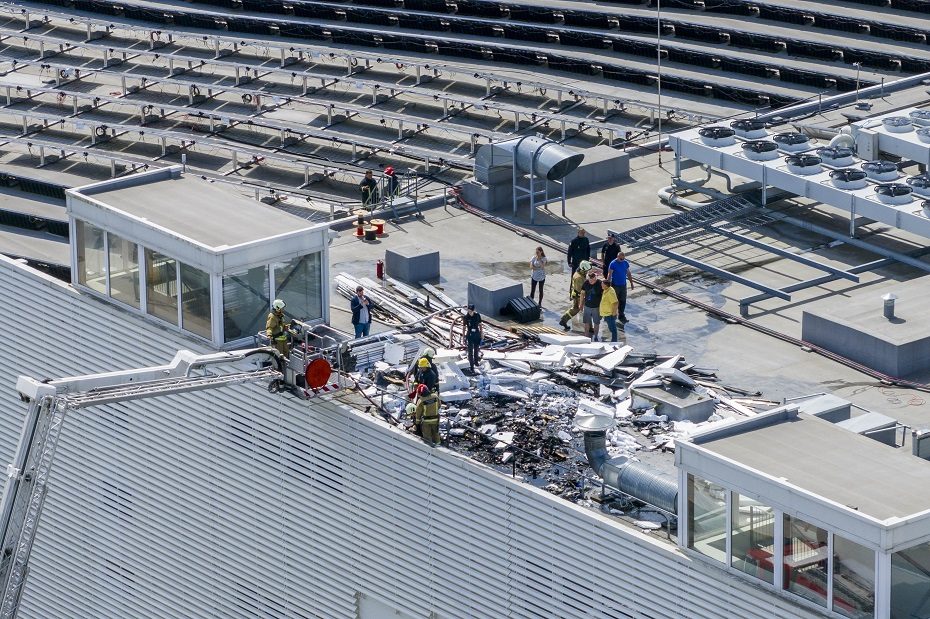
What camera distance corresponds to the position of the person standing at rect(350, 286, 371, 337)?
32031 millimetres

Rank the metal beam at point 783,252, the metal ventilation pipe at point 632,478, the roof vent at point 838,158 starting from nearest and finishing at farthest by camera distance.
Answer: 1. the metal ventilation pipe at point 632,478
2. the metal beam at point 783,252
3. the roof vent at point 838,158

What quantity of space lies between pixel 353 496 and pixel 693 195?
14812 millimetres

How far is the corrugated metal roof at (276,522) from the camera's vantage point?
2561cm

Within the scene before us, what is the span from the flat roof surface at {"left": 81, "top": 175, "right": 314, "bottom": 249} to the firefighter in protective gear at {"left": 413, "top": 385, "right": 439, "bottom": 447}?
5.25 meters

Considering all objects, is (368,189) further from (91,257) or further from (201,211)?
(201,211)

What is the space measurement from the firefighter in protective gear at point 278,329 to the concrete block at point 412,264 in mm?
6890

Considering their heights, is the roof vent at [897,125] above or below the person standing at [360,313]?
above

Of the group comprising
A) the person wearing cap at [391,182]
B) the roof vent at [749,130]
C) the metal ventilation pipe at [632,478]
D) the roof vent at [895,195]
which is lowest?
the person wearing cap at [391,182]

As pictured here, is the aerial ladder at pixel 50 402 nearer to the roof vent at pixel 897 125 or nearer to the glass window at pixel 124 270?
the glass window at pixel 124 270

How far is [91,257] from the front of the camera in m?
33.3

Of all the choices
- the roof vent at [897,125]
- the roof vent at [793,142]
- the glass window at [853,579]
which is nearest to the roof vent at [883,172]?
the roof vent at [793,142]

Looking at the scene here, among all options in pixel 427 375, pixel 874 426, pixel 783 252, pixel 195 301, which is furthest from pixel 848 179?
pixel 195 301

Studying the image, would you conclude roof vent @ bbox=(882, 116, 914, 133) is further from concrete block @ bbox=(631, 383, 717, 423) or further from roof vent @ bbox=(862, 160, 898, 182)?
concrete block @ bbox=(631, 383, 717, 423)

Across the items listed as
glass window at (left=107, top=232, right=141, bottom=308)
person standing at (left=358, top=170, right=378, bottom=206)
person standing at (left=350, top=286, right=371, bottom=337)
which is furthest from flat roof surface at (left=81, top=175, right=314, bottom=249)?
person standing at (left=358, top=170, right=378, bottom=206)
